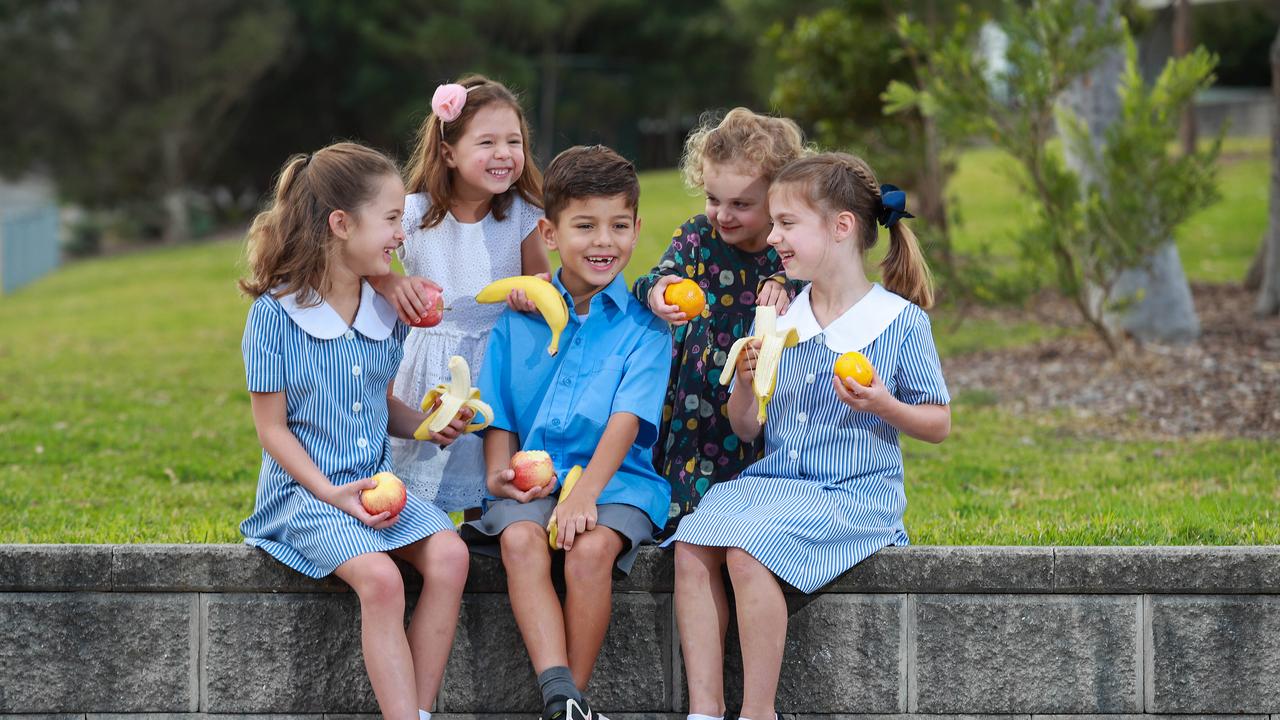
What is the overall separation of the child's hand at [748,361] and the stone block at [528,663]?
65 cm

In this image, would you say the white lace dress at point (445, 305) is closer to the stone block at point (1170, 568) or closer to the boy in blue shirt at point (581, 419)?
the boy in blue shirt at point (581, 419)

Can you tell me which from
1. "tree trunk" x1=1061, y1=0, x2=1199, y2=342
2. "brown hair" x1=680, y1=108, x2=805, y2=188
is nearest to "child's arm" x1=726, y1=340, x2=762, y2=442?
"brown hair" x1=680, y1=108, x2=805, y2=188

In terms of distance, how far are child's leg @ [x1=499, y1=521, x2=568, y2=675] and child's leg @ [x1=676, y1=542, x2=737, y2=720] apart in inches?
12.6

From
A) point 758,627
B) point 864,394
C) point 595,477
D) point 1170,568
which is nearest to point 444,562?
point 595,477

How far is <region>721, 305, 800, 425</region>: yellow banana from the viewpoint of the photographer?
3.54 metres

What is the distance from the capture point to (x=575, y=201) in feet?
12.3

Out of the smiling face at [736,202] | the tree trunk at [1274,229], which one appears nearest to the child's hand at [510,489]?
the smiling face at [736,202]

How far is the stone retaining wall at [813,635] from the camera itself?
11.9 ft

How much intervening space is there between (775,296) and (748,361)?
356mm

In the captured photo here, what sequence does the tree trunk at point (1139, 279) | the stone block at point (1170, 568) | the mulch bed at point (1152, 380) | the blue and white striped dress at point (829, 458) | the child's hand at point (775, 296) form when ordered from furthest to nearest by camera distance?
1. the tree trunk at point (1139, 279)
2. the mulch bed at point (1152, 380)
3. the child's hand at point (775, 296)
4. the stone block at point (1170, 568)
5. the blue and white striped dress at point (829, 458)

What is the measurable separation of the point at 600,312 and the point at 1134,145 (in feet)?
16.2

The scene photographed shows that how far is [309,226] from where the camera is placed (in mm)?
3660

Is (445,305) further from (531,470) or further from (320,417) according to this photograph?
(531,470)

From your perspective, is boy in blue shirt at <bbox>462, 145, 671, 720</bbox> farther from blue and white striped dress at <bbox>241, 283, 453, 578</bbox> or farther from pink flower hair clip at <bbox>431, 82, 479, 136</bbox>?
pink flower hair clip at <bbox>431, 82, 479, 136</bbox>
